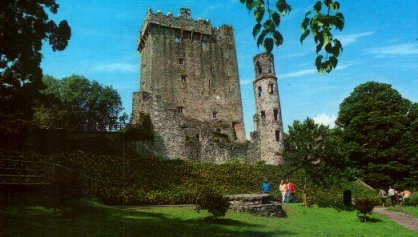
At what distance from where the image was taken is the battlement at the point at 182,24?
48.8 metres

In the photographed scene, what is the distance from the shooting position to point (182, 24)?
50312mm

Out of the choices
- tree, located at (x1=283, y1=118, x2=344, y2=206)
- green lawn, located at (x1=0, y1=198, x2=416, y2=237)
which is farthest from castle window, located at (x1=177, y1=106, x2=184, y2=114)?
green lawn, located at (x1=0, y1=198, x2=416, y2=237)

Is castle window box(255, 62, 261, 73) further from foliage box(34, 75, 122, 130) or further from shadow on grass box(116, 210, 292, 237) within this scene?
shadow on grass box(116, 210, 292, 237)

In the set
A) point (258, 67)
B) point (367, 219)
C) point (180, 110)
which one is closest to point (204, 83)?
Answer: point (180, 110)

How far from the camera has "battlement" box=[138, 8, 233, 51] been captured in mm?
48781

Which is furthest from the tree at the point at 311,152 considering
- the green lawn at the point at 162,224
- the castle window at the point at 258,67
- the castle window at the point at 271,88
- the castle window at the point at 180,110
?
the castle window at the point at 180,110

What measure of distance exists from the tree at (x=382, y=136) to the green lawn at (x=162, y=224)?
20.9m

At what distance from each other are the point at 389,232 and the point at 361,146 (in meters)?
25.2

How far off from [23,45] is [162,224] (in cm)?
767

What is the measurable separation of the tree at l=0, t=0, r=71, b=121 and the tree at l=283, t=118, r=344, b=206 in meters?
15.4

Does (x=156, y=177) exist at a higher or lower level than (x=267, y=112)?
lower

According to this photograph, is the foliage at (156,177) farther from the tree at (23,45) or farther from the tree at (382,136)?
the tree at (382,136)

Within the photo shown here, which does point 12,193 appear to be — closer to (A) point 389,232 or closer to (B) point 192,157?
(A) point 389,232

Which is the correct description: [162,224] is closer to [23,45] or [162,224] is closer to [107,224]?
[107,224]
